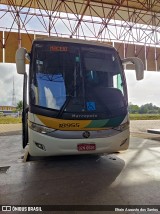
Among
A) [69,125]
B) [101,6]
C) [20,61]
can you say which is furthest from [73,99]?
[101,6]

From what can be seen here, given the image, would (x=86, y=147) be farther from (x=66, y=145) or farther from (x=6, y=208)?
(x=6, y=208)

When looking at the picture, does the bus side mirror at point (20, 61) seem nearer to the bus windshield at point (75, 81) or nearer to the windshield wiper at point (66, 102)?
the bus windshield at point (75, 81)

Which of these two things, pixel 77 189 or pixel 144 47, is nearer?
pixel 77 189

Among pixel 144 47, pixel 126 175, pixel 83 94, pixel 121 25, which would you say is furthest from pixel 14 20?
pixel 126 175

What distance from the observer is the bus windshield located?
4660mm

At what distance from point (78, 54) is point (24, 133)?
2366 millimetres

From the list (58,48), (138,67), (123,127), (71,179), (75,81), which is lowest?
(71,179)

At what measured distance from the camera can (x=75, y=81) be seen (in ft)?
15.9

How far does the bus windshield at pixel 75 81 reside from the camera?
4.66 m

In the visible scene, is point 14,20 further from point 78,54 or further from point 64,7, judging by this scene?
point 78,54

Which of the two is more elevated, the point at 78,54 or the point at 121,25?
the point at 121,25

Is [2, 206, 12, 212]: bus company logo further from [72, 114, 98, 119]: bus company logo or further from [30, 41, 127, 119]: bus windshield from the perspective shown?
[72, 114, 98, 119]: bus company logo

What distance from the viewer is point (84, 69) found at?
4996 millimetres

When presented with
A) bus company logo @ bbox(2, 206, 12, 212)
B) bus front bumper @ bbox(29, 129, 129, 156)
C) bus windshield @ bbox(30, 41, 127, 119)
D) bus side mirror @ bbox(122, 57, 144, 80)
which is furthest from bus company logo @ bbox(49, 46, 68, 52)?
bus company logo @ bbox(2, 206, 12, 212)
